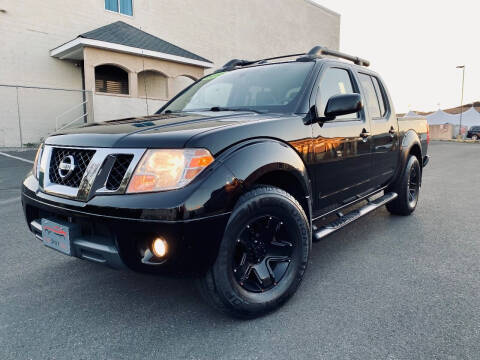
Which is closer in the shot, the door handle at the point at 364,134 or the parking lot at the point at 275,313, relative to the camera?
the parking lot at the point at 275,313

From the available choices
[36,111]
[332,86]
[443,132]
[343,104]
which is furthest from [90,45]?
[443,132]

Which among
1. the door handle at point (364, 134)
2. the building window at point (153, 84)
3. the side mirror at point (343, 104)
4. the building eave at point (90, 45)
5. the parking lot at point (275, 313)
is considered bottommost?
the parking lot at point (275, 313)

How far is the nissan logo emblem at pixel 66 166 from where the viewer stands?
217cm

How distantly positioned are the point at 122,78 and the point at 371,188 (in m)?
15.4

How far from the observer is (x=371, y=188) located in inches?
151

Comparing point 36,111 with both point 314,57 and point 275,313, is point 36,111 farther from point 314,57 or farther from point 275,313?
point 275,313

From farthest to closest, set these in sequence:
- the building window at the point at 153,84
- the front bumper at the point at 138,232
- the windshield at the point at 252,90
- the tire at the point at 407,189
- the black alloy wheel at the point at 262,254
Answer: the building window at the point at 153,84
the tire at the point at 407,189
the windshield at the point at 252,90
the black alloy wheel at the point at 262,254
the front bumper at the point at 138,232

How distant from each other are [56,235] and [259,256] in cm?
123

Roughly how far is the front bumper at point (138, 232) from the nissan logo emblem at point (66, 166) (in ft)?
0.60

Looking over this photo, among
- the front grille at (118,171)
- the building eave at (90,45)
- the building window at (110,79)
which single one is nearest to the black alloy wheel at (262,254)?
the front grille at (118,171)

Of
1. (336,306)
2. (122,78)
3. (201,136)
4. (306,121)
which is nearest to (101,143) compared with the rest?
(201,136)

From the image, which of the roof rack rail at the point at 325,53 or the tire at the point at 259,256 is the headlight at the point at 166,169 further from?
the roof rack rail at the point at 325,53

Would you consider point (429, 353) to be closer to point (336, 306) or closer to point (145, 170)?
point (336, 306)

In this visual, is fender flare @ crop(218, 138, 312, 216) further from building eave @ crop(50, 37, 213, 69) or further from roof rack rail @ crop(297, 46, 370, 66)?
building eave @ crop(50, 37, 213, 69)
